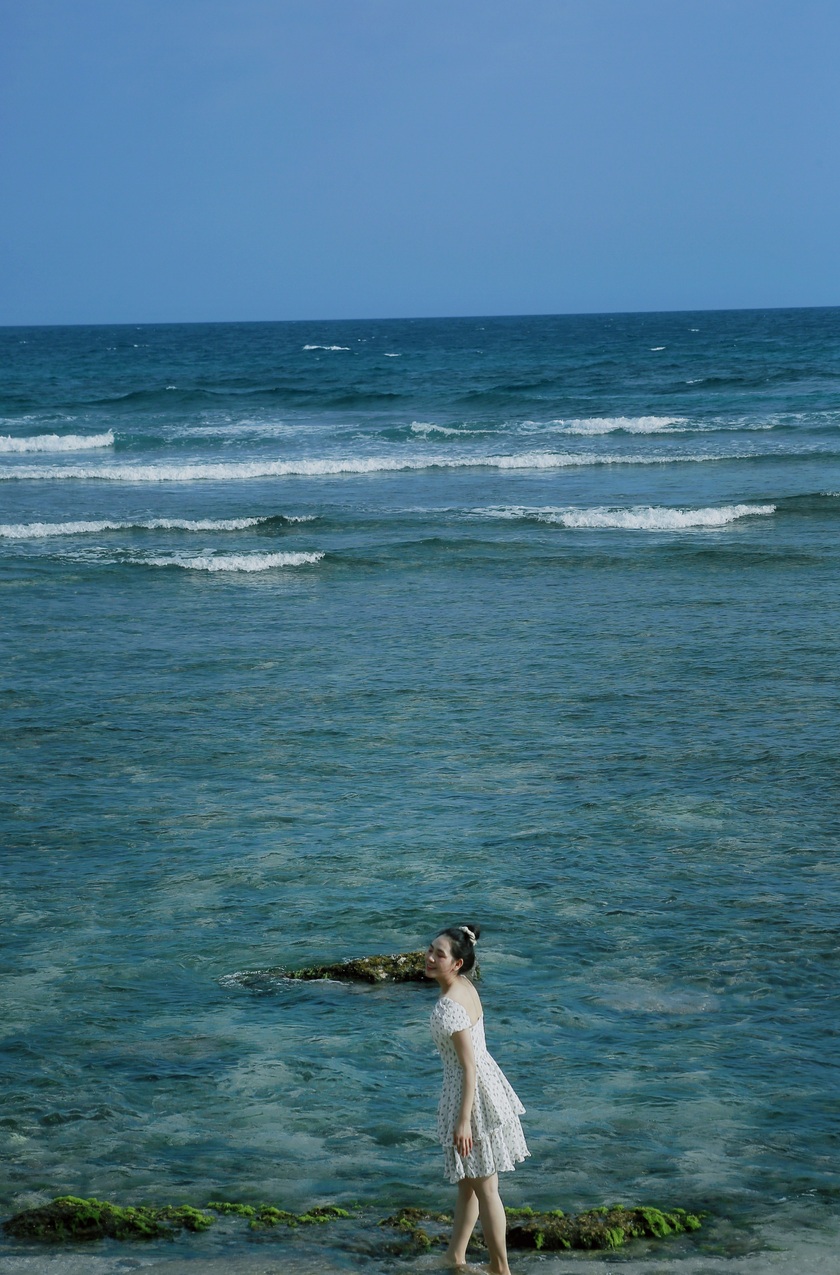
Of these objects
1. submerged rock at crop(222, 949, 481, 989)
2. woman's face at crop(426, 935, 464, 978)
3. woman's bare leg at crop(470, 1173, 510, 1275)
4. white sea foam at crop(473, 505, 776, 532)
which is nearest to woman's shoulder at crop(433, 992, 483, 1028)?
woman's face at crop(426, 935, 464, 978)

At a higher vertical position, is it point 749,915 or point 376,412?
point 376,412

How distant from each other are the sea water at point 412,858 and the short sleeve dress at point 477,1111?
0.64 m

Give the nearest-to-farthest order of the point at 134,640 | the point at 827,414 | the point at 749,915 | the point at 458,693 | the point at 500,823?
the point at 749,915, the point at 500,823, the point at 458,693, the point at 134,640, the point at 827,414

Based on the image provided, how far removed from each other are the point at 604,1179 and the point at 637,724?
7.06 m

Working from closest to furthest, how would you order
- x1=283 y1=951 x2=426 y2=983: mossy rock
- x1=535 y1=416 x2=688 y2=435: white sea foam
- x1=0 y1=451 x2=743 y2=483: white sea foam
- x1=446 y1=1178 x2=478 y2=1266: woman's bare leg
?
x1=446 y1=1178 x2=478 y2=1266: woman's bare leg
x1=283 y1=951 x2=426 y2=983: mossy rock
x1=0 y1=451 x2=743 y2=483: white sea foam
x1=535 y1=416 x2=688 y2=435: white sea foam

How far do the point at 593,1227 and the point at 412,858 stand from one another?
4.34 metres

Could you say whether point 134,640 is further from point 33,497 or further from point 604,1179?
point 33,497

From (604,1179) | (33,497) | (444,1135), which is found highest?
(33,497)

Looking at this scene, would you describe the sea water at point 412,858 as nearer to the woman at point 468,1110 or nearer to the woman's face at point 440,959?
the woman at point 468,1110

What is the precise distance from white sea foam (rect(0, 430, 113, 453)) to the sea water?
1534cm

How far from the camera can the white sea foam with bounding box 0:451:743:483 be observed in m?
33.2

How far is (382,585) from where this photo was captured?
20.2 metres

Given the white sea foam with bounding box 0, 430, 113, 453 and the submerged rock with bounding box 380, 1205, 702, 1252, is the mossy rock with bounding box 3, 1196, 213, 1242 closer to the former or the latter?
the submerged rock with bounding box 380, 1205, 702, 1252

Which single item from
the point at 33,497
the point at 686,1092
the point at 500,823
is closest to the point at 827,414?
the point at 33,497
